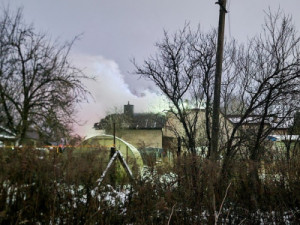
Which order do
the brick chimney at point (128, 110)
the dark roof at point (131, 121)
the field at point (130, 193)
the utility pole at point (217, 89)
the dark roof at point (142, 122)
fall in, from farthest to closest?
the brick chimney at point (128, 110) < the dark roof at point (131, 121) < the dark roof at point (142, 122) < the utility pole at point (217, 89) < the field at point (130, 193)

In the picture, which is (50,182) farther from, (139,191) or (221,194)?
(221,194)

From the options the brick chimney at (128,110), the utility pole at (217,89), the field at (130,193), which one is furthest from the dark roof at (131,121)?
the field at (130,193)

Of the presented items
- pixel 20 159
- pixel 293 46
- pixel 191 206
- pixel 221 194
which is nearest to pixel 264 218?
pixel 221 194

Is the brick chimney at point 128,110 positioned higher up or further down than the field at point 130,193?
higher up

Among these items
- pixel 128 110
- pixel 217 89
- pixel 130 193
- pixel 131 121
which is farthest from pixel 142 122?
pixel 130 193

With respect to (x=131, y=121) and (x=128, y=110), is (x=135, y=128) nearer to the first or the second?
(x=131, y=121)

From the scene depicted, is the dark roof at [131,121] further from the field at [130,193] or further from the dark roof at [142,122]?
the field at [130,193]

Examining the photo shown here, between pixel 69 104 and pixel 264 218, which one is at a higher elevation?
pixel 69 104

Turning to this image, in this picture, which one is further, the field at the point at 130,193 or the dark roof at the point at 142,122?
the dark roof at the point at 142,122

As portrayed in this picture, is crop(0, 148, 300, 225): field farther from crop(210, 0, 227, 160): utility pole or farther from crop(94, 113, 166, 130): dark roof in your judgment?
crop(94, 113, 166, 130): dark roof

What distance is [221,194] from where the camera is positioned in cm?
500

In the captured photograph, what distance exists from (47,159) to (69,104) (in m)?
11.4

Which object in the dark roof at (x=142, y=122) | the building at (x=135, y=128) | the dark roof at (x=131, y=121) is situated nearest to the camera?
the building at (x=135, y=128)

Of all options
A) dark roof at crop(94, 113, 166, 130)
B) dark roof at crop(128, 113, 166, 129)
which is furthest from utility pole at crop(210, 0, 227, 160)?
dark roof at crop(94, 113, 166, 130)
